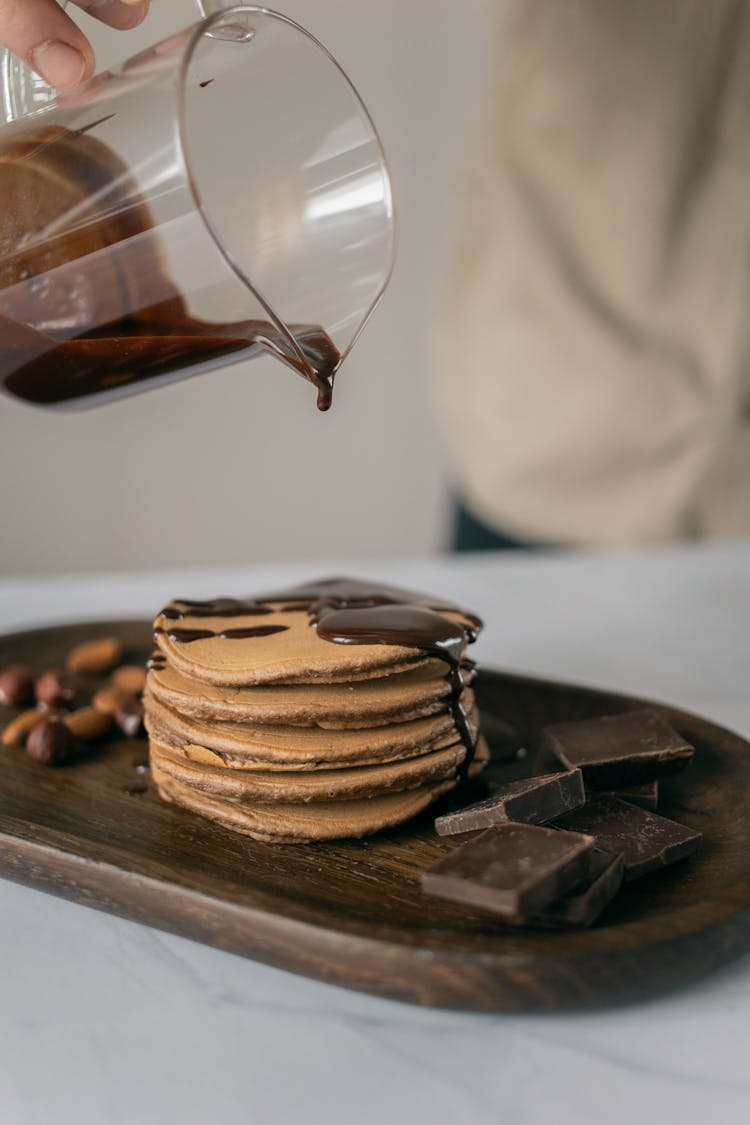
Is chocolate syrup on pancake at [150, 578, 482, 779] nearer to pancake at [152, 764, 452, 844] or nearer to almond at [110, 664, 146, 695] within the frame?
pancake at [152, 764, 452, 844]

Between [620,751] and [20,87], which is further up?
[20,87]

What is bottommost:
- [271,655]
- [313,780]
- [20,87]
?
[313,780]

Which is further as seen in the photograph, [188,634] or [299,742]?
[188,634]

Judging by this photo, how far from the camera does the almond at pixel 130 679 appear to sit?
164 centimetres

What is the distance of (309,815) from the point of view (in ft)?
4.00

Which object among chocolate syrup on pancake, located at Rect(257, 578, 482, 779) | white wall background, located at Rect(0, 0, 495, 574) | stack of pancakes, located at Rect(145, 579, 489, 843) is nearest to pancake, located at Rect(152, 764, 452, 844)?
stack of pancakes, located at Rect(145, 579, 489, 843)

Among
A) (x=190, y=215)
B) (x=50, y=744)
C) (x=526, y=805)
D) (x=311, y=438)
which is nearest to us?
(x=190, y=215)

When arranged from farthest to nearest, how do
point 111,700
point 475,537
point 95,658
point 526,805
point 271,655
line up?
point 475,537
point 95,658
point 111,700
point 271,655
point 526,805

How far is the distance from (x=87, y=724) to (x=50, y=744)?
0.10 meters

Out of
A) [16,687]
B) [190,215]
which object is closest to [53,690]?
[16,687]

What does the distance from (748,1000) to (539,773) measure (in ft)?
1.29

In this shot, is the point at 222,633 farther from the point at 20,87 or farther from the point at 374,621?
the point at 20,87

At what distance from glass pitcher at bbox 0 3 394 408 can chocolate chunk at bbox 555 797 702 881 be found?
52 cm

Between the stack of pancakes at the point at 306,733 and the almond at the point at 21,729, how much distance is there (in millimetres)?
259
